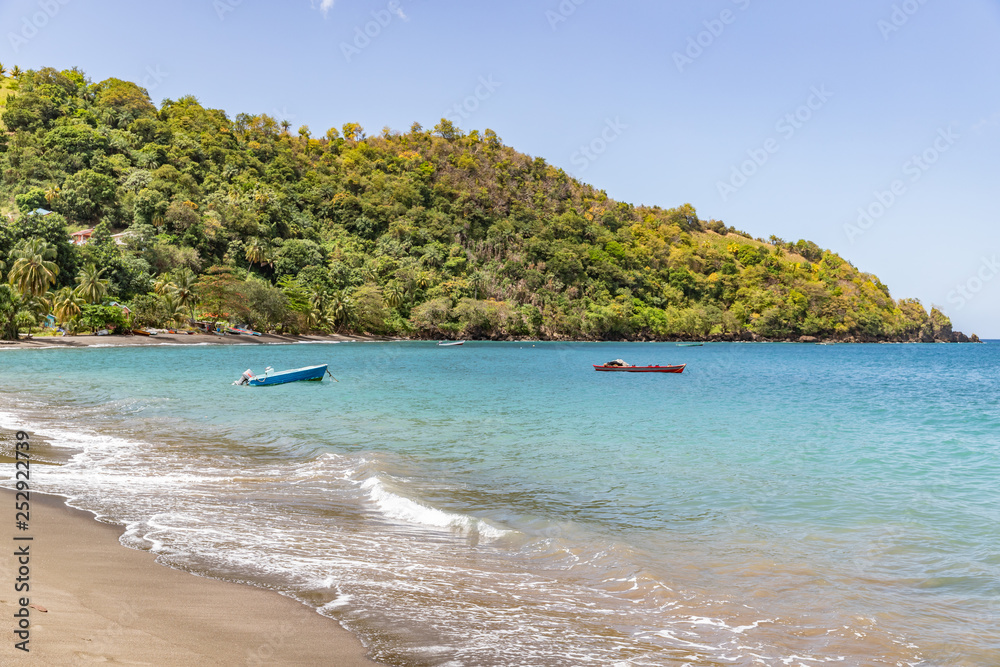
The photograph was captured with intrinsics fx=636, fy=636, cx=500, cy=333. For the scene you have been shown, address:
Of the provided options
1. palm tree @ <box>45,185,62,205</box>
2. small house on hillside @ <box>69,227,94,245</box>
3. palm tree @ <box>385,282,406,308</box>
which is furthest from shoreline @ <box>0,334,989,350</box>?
palm tree @ <box>45,185,62,205</box>

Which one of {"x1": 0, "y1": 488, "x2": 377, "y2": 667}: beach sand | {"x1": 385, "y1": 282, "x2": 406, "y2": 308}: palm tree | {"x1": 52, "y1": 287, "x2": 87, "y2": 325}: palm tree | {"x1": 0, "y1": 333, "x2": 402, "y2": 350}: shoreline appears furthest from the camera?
{"x1": 385, "y1": 282, "x2": 406, "y2": 308}: palm tree

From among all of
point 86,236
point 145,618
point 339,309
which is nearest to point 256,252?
point 339,309

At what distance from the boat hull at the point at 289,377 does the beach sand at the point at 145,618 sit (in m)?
24.1

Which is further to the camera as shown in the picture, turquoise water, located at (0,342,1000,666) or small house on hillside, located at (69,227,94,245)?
small house on hillside, located at (69,227,94,245)

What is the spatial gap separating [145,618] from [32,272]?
2711 inches

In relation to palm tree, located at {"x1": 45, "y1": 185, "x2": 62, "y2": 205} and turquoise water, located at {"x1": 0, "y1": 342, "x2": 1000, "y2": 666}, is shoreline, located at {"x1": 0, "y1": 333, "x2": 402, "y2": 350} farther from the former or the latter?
palm tree, located at {"x1": 45, "y1": 185, "x2": 62, "y2": 205}

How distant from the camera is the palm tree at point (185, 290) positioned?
73250mm

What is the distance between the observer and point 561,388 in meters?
31.1

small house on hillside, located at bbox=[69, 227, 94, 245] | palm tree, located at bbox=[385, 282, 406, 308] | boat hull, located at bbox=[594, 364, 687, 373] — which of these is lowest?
boat hull, located at bbox=[594, 364, 687, 373]

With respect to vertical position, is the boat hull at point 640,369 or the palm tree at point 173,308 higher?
the palm tree at point 173,308

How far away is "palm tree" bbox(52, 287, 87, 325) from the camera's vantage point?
61031mm

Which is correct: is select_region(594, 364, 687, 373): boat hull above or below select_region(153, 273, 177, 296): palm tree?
below

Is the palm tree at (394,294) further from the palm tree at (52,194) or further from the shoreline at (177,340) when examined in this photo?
the palm tree at (52,194)

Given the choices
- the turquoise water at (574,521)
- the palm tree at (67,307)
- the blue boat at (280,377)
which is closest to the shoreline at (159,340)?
the palm tree at (67,307)
